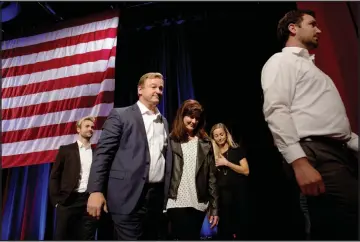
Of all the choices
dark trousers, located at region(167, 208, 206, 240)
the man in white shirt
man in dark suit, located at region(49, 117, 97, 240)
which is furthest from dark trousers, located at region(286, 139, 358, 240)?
man in dark suit, located at region(49, 117, 97, 240)

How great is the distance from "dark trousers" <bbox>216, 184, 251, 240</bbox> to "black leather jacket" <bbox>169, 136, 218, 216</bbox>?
103 cm

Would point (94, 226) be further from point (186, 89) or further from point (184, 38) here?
point (184, 38)

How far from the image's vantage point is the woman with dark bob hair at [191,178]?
85.6 inches

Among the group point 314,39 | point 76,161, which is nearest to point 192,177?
point 314,39

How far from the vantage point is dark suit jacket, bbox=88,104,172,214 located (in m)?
1.92

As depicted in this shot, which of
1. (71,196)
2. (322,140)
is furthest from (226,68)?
(322,140)

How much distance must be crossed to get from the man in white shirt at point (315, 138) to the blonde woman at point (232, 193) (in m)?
1.97

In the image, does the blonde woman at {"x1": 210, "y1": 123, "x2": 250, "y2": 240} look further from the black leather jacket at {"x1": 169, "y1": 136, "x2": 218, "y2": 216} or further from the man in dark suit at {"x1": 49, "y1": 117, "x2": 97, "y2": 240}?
the man in dark suit at {"x1": 49, "y1": 117, "x2": 97, "y2": 240}

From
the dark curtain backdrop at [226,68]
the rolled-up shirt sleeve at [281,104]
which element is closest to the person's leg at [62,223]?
the dark curtain backdrop at [226,68]

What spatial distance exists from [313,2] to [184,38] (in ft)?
8.68

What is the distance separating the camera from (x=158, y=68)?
5.39 m

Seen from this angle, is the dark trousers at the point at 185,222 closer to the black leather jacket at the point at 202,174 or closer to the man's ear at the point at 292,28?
the black leather jacket at the point at 202,174

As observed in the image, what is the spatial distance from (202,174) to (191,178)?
89mm

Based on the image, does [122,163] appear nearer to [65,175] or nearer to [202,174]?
[202,174]
